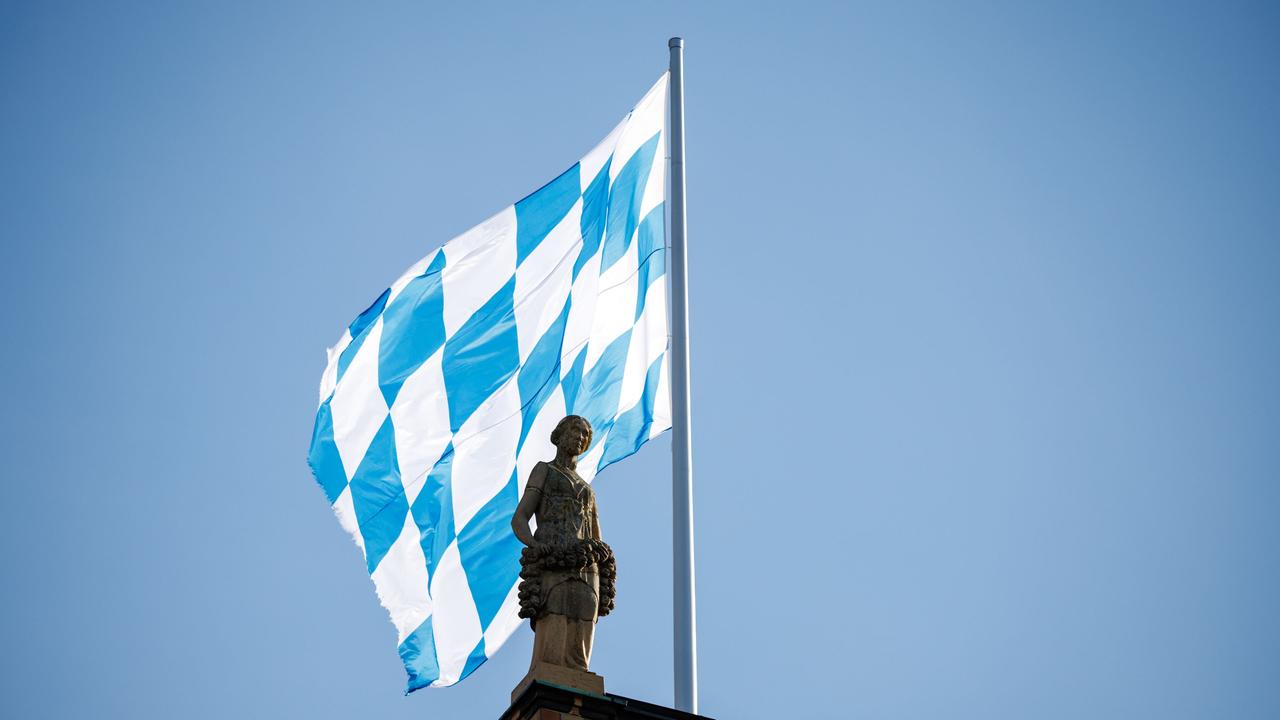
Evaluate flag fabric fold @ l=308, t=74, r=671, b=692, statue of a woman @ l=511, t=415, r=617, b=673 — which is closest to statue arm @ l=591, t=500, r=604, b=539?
statue of a woman @ l=511, t=415, r=617, b=673

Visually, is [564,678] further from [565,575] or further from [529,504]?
[529,504]

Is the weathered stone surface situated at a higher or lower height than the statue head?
lower

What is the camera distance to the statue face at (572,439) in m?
18.8

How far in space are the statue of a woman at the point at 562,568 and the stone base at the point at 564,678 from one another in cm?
10

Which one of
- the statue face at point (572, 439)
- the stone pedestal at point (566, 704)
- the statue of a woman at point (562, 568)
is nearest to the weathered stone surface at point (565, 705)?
the stone pedestal at point (566, 704)

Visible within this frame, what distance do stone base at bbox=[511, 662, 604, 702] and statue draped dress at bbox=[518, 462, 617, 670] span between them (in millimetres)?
116

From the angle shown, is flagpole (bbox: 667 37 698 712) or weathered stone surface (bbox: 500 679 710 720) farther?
flagpole (bbox: 667 37 698 712)

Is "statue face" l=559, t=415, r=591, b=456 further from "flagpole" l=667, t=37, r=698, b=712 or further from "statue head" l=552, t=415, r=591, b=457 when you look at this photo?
"flagpole" l=667, t=37, r=698, b=712

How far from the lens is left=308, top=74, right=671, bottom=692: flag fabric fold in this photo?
22.7 m

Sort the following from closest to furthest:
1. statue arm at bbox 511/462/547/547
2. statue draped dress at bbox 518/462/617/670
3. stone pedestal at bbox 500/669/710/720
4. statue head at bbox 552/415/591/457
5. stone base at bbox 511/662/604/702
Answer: stone pedestal at bbox 500/669/710/720, stone base at bbox 511/662/604/702, statue draped dress at bbox 518/462/617/670, statue arm at bbox 511/462/547/547, statue head at bbox 552/415/591/457

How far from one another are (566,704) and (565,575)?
145 cm

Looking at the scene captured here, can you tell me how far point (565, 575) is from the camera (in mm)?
17688

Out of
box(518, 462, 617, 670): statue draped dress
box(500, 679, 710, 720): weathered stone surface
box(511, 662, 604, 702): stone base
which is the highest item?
box(518, 462, 617, 670): statue draped dress

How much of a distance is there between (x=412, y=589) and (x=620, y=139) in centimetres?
661
